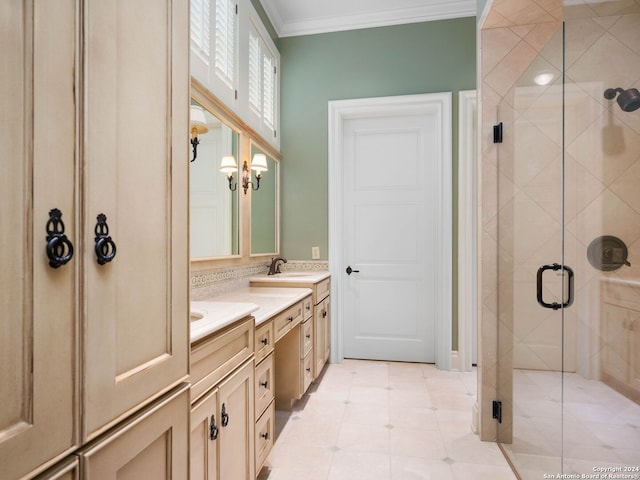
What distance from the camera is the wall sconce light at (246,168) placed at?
233 centimetres

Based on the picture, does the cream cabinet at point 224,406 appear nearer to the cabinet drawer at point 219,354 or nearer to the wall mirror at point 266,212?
the cabinet drawer at point 219,354

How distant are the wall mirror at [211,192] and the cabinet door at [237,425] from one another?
85cm

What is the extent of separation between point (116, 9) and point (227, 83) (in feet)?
5.87

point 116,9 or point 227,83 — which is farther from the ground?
point 227,83

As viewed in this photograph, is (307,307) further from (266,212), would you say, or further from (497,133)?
(497,133)

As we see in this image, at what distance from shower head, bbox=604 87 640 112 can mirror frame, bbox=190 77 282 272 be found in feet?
6.18

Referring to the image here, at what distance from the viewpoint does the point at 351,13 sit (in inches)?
128

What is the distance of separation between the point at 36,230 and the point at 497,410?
7.45 feet

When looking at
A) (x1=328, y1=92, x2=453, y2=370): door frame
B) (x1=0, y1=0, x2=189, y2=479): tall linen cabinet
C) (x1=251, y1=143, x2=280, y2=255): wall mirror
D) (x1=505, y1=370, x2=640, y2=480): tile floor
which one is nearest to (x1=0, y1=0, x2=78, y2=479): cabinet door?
(x1=0, y1=0, x2=189, y2=479): tall linen cabinet

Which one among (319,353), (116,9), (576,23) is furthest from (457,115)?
(116,9)

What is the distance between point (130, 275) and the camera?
0.71 m

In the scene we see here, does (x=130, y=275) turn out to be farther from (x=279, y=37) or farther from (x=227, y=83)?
(x=279, y=37)

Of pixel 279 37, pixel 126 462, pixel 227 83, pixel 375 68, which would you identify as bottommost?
pixel 126 462

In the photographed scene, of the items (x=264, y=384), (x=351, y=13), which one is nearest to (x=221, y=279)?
(x=264, y=384)
